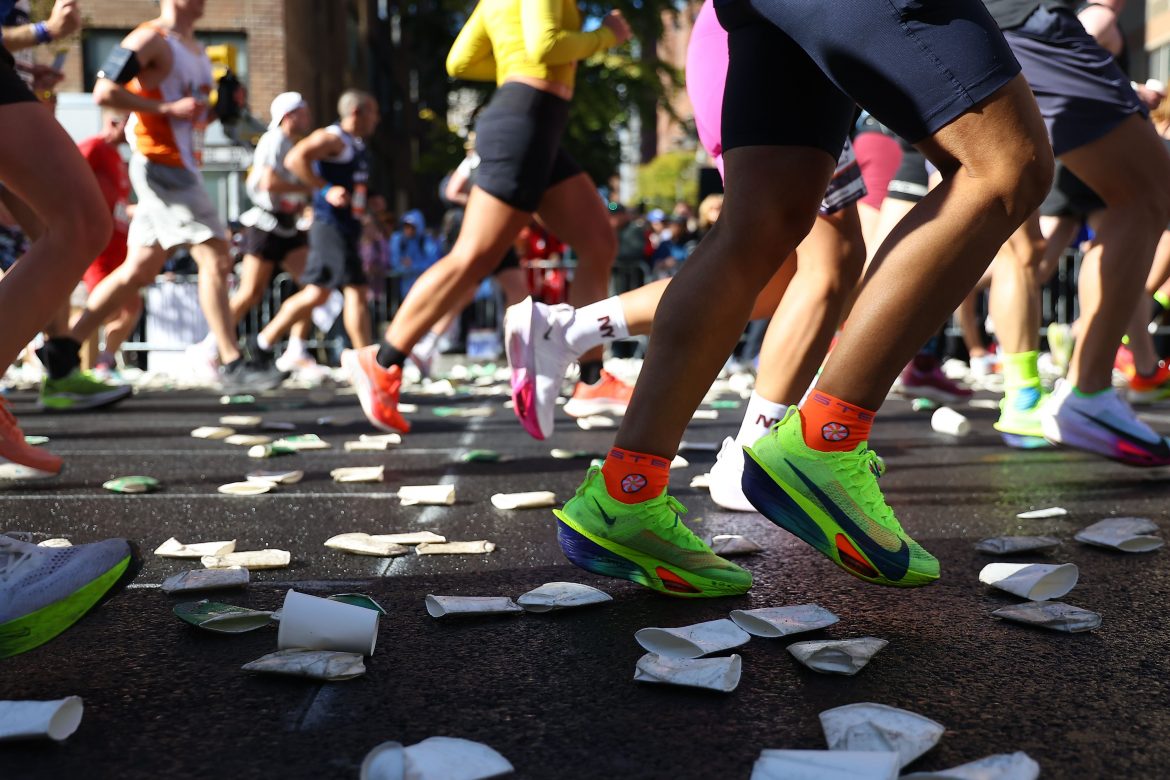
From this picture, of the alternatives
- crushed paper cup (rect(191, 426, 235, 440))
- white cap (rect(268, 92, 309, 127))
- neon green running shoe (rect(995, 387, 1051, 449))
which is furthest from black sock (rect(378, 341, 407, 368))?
white cap (rect(268, 92, 309, 127))

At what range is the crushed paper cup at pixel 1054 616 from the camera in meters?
2.00

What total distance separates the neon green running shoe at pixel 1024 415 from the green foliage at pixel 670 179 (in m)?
62.6

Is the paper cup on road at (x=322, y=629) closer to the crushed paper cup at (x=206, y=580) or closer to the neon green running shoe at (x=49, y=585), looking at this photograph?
the neon green running shoe at (x=49, y=585)

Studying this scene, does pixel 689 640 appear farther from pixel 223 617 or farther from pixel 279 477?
pixel 279 477

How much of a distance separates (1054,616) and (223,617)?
1.37 meters

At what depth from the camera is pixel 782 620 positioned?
199 centimetres

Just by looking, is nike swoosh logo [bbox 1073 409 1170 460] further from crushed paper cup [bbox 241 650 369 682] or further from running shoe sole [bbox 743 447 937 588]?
crushed paper cup [bbox 241 650 369 682]

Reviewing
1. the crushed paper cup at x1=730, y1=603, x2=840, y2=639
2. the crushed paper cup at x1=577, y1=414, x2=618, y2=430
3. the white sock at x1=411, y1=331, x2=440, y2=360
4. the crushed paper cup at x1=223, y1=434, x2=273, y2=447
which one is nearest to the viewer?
the crushed paper cup at x1=730, y1=603, x2=840, y2=639

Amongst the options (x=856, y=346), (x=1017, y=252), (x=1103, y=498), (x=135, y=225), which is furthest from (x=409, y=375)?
(x=856, y=346)

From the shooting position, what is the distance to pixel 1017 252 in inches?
179

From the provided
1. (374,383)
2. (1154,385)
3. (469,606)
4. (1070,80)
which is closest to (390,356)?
(374,383)

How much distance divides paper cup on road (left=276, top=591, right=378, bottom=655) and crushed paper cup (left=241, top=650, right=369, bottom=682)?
40 millimetres

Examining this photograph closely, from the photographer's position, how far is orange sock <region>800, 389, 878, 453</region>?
2.12 m

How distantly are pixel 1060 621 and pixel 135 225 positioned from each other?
6312mm
